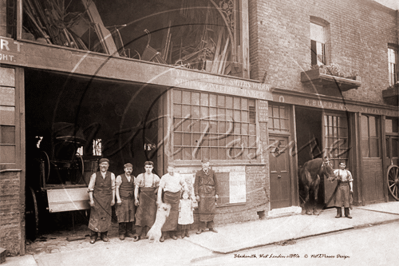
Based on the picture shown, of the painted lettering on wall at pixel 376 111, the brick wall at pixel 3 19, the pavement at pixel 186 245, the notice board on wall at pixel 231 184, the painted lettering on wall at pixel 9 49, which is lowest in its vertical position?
the pavement at pixel 186 245

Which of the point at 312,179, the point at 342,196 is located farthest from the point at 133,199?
the point at 342,196

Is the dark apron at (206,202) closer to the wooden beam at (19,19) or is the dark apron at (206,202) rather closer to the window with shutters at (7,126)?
the window with shutters at (7,126)

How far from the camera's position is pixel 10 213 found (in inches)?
240

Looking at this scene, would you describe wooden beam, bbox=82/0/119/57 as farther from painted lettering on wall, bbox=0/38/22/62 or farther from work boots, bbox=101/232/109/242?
work boots, bbox=101/232/109/242

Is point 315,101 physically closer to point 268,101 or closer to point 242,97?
point 268,101

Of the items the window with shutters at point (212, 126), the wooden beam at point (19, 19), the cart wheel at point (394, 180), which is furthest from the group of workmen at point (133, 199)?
the cart wheel at point (394, 180)

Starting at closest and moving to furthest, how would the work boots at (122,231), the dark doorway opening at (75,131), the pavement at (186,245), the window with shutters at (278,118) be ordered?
the pavement at (186,245) < the work boots at (122,231) < the dark doorway opening at (75,131) < the window with shutters at (278,118)

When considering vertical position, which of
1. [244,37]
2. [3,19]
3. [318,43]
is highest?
[318,43]

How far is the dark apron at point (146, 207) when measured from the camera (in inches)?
298

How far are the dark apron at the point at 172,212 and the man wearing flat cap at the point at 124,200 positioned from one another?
0.86m

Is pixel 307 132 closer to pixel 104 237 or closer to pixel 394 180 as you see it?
pixel 394 180

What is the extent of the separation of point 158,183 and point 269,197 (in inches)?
161

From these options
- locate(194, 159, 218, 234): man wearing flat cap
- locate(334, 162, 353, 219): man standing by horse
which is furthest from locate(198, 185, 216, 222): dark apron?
locate(334, 162, 353, 219): man standing by horse

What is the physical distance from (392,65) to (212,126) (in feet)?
36.9
